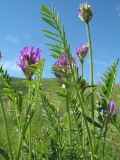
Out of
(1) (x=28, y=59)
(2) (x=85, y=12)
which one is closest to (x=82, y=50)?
(2) (x=85, y=12)

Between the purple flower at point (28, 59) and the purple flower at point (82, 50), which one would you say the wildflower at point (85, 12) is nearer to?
the purple flower at point (82, 50)

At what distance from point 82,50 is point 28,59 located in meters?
0.70

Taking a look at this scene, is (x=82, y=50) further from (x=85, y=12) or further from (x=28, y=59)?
(x=28, y=59)

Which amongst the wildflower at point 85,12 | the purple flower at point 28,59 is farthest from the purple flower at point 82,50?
the purple flower at point 28,59

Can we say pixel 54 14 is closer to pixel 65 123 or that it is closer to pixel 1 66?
pixel 1 66

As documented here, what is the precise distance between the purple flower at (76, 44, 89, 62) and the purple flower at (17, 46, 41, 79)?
0.60 meters

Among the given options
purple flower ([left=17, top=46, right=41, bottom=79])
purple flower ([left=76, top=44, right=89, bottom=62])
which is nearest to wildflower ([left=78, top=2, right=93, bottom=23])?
purple flower ([left=76, top=44, right=89, bottom=62])

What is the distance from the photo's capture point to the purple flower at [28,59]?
1666 millimetres

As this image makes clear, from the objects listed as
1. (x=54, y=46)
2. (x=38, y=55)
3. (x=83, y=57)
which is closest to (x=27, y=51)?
(x=38, y=55)

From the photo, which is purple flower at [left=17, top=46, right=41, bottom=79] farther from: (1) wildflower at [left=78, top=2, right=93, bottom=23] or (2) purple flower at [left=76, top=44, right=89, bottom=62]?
(2) purple flower at [left=76, top=44, right=89, bottom=62]

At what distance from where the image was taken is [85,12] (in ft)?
6.69

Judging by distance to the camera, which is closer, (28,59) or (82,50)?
(28,59)

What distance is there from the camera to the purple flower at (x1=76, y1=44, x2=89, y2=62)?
7.54 feet

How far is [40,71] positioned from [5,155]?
444mm
